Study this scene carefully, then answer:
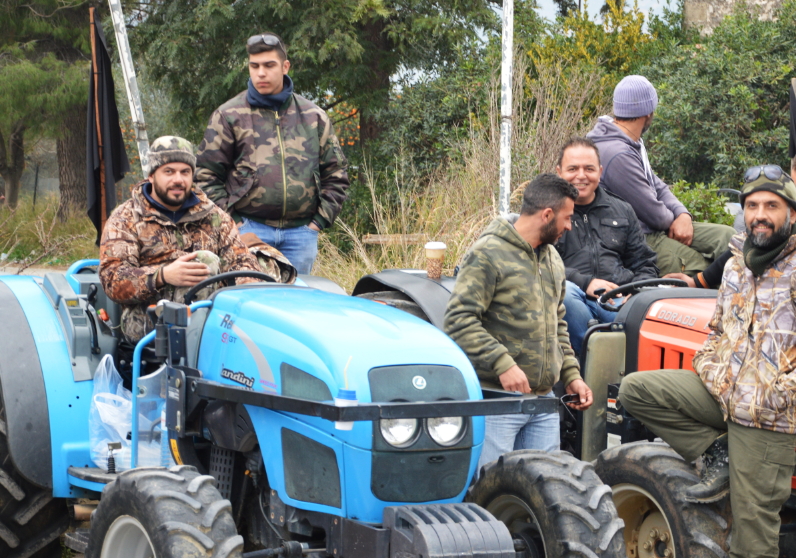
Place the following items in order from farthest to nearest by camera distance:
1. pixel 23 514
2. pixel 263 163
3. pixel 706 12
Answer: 1. pixel 706 12
2. pixel 263 163
3. pixel 23 514

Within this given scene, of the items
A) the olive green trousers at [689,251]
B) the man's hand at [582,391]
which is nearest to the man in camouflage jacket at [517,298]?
the man's hand at [582,391]

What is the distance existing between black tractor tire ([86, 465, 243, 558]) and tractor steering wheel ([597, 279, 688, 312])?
2332 mm

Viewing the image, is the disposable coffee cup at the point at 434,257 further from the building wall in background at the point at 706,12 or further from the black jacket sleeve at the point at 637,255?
the building wall in background at the point at 706,12

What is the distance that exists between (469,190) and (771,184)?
634cm

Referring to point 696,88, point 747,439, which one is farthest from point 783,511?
point 696,88

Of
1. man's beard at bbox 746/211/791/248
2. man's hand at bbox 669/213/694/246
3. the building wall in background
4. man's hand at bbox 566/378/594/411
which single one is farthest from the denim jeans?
the building wall in background

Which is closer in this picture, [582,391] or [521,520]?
[521,520]

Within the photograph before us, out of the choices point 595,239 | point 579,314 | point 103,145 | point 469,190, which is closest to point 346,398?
point 579,314

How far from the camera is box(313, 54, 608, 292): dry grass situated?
349 inches

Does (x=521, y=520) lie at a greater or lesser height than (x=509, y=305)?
lesser

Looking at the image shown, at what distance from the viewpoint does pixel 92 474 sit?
3.71 meters

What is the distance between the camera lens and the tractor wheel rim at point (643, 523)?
11.9ft

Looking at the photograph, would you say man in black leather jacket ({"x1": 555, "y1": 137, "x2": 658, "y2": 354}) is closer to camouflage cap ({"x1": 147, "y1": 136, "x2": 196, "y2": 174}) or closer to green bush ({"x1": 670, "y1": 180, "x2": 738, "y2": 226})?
camouflage cap ({"x1": 147, "y1": 136, "x2": 196, "y2": 174})

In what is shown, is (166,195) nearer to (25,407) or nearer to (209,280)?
(209,280)
